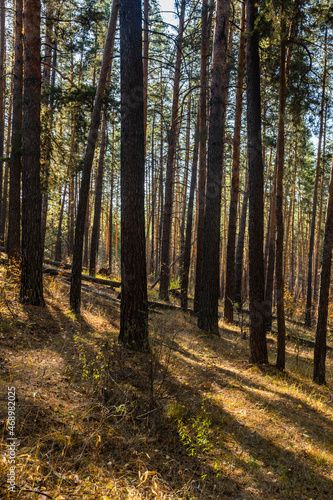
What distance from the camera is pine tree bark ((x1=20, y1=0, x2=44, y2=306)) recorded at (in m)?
6.31

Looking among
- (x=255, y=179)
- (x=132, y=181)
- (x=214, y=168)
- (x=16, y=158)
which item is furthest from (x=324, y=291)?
(x=16, y=158)

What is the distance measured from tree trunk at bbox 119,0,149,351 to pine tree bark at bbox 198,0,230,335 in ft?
10.5

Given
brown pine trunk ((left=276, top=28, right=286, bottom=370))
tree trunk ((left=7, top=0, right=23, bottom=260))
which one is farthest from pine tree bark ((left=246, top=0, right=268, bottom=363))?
tree trunk ((left=7, top=0, right=23, bottom=260))

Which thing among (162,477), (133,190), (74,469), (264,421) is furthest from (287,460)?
(133,190)

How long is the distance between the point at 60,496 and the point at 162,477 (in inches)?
39.3

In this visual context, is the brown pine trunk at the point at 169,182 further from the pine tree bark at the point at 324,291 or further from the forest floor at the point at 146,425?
the pine tree bark at the point at 324,291

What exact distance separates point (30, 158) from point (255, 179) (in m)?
4.84

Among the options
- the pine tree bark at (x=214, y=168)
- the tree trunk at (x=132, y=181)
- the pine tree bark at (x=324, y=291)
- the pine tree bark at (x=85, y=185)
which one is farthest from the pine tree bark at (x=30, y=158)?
the pine tree bark at (x=324, y=291)

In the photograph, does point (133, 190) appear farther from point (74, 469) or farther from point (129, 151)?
point (74, 469)

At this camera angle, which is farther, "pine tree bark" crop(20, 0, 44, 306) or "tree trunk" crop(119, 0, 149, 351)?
"pine tree bark" crop(20, 0, 44, 306)

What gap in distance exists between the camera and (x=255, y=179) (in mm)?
6441

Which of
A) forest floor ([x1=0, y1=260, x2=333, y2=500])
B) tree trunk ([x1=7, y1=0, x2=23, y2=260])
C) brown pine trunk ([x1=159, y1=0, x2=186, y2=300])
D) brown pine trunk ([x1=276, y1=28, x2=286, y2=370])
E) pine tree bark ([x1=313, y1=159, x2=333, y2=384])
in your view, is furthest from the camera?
brown pine trunk ([x1=159, y1=0, x2=186, y2=300])

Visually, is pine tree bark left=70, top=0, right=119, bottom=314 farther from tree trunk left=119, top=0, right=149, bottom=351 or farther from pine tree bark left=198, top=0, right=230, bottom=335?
pine tree bark left=198, top=0, right=230, bottom=335

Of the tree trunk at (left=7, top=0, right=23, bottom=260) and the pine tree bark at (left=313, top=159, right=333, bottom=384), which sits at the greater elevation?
the tree trunk at (left=7, top=0, right=23, bottom=260)
